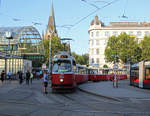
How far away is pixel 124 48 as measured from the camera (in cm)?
7769

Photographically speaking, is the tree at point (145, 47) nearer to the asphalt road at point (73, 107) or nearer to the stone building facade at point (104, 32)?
the stone building facade at point (104, 32)

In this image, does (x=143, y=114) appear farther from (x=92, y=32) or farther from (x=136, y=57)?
(x=92, y=32)

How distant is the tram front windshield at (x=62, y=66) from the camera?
2028cm

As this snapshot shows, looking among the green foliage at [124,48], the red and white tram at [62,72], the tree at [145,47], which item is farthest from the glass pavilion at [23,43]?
the tree at [145,47]

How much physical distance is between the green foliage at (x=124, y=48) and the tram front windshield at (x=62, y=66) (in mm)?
57484

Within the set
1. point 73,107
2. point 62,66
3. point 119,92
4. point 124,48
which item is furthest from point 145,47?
point 73,107

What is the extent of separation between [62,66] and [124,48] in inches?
2339

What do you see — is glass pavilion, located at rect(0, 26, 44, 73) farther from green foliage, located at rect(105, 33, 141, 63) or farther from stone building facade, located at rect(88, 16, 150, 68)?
stone building facade, located at rect(88, 16, 150, 68)

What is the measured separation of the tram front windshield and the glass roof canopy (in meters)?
35.0

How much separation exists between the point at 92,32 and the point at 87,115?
82846mm

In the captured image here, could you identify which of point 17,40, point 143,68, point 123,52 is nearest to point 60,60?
point 143,68

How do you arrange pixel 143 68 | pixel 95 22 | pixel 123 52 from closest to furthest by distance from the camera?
pixel 143 68 < pixel 123 52 < pixel 95 22

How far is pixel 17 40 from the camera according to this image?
56531 mm

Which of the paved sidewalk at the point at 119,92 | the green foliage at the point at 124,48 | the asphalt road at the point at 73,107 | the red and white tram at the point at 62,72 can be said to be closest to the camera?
the asphalt road at the point at 73,107
